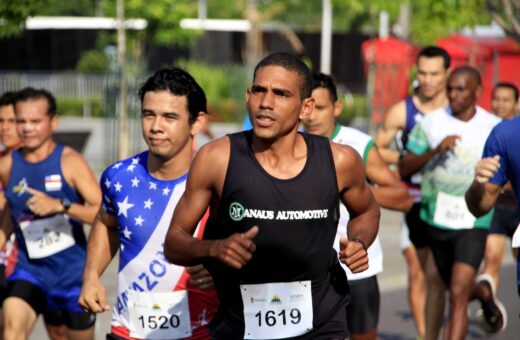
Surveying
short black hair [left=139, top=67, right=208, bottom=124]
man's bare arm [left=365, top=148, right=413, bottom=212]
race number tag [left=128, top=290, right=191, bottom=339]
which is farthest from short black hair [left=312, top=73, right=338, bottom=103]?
race number tag [left=128, top=290, right=191, bottom=339]

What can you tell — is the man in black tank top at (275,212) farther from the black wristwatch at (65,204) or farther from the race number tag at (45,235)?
the race number tag at (45,235)

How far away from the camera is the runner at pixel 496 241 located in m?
9.38

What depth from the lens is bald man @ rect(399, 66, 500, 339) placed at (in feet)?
28.2

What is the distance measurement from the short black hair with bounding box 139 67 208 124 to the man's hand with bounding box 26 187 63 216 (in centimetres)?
124

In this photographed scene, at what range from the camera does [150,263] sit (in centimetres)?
576

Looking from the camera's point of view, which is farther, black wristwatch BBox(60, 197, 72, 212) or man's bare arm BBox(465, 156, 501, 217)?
black wristwatch BBox(60, 197, 72, 212)

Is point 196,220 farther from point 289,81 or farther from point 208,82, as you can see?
point 208,82

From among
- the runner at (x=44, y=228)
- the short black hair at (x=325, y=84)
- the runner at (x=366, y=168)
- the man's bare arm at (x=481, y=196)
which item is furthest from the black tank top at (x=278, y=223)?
the short black hair at (x=325, y=84)

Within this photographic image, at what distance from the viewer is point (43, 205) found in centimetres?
691

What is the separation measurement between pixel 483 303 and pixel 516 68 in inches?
834

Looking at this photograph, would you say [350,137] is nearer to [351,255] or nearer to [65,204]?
[65,204]

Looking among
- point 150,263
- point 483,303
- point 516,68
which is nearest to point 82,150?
point 516,68

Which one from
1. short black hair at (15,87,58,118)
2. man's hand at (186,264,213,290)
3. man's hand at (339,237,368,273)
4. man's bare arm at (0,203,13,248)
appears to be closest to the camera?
man's hand at (339,237,368,273)

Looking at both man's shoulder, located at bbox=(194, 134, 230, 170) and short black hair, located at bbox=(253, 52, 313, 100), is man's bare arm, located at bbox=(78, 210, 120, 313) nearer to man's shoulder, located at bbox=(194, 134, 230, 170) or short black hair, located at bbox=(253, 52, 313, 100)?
man's shoulder, located at bbox=(194, 134, 230, 170)
